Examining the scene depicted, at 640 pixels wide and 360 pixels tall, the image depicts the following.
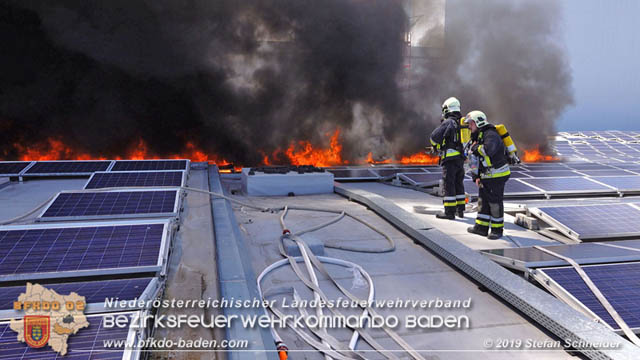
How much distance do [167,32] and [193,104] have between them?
2531 millimetres

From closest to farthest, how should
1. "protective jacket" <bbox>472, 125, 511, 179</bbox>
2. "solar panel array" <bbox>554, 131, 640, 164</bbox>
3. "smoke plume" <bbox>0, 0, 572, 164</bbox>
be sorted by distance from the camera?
"protective jacket" <bbox>472, 125, 511, 179</bbox> → "smoke plume" <bbox>0, 0, 572, 164</bbox> → "solar panel array" <bbox>554, 131, 640, 164</bbox>

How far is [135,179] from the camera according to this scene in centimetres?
539

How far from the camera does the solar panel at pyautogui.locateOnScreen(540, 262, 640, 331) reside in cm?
243

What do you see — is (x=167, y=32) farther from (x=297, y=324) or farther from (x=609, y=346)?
(x=609, y=346)

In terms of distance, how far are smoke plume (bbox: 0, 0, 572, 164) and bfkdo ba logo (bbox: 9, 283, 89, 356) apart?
12452 millimetres

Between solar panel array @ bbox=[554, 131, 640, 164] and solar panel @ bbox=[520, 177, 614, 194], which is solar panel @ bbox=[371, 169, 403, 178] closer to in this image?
solar panel @ bbox=[520, 177, 614, 194]

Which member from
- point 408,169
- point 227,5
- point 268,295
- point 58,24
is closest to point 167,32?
point 227,5

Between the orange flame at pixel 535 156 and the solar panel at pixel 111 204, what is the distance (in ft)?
51.6

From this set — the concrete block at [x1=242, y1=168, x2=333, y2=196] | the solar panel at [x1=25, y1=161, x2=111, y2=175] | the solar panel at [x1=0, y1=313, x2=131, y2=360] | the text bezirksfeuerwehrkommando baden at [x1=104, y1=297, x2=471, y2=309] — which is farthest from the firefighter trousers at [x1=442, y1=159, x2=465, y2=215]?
the solar panel at [x1=25, y1=161, x2=111, y2=175]

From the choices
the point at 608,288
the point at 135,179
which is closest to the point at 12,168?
the point at 135,179

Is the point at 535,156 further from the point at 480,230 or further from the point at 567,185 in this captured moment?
the point at 480,230

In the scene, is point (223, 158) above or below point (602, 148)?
below

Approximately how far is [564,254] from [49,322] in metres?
3.62

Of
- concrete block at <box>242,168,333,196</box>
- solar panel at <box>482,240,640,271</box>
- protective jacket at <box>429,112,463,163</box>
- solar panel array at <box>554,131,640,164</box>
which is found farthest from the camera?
solar panel array at <box>554,131,640,164</box>
